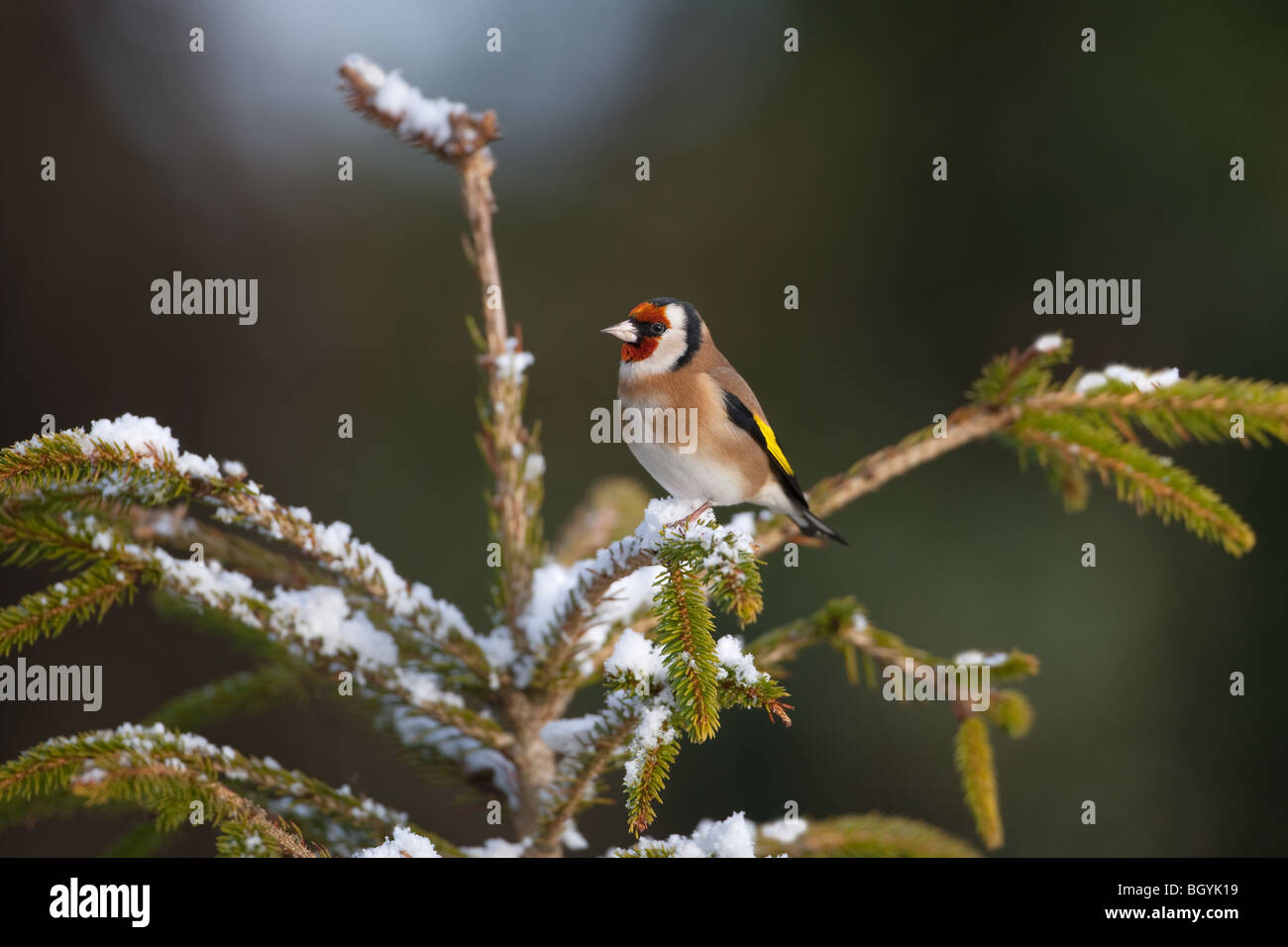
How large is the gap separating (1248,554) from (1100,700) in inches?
41.4

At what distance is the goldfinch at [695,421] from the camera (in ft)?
8.36

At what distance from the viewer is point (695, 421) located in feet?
8.43

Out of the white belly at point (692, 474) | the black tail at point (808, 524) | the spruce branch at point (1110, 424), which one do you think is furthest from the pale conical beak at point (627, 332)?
the spruce branch at point (1110, 424)

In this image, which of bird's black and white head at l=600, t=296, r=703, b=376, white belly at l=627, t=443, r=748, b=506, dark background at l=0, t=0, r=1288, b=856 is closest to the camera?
white belly at l=627, t=443, r=748, b=506

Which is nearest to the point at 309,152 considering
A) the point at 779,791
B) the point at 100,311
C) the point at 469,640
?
the point at 100,311

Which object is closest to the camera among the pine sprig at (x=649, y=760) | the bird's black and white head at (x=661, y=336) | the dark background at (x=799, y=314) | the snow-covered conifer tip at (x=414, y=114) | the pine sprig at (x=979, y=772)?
the pine sprig at (x=649, y=760)

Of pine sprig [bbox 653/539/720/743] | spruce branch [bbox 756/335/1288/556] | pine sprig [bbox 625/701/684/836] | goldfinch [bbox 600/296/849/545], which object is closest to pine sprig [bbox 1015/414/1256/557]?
spruce branch [bbox 756/335/1288/556]

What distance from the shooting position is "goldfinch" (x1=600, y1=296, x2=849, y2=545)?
2547mm

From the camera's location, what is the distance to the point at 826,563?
462 centimetres

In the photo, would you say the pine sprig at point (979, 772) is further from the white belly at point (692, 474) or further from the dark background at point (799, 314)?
the dark background at point (799, 314)

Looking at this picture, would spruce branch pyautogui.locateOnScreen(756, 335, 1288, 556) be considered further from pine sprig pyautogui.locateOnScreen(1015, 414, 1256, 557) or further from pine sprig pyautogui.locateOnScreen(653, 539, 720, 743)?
pine sprig pyautogui.locateOnScreen(653, 539, 720, 743)

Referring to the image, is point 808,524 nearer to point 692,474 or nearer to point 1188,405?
point 692,474

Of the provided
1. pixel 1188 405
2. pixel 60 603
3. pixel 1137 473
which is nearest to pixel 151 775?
pixel 60 603
